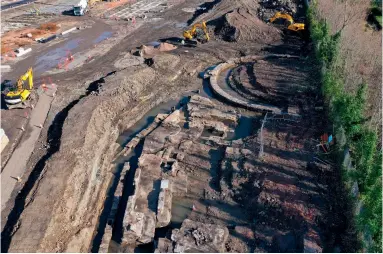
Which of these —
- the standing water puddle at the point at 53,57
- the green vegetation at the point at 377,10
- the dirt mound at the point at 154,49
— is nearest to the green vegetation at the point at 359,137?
the dirt mound at the point at 154,49

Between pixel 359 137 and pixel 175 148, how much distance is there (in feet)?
29.4

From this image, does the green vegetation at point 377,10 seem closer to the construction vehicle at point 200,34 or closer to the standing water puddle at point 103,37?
the construction vehicle at point 200,34

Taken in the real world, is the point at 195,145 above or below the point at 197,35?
below

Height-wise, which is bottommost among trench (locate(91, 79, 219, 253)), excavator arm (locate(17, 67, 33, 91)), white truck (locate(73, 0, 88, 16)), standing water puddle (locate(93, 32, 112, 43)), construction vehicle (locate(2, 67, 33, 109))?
trench (locate(91, 79, 219, 253))

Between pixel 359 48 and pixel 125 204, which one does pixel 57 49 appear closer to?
pixel 125 204

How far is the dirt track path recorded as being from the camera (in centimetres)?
1457

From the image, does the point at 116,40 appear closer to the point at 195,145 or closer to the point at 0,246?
the point at 195,145

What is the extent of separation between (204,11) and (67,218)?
31015 mm

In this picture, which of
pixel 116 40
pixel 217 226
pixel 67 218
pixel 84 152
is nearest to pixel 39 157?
pixel 84 152

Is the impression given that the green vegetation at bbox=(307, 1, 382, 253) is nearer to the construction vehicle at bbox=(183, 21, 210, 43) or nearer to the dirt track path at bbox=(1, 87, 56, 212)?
the construction vehicle at bbox=(183, 21, 210, 43)

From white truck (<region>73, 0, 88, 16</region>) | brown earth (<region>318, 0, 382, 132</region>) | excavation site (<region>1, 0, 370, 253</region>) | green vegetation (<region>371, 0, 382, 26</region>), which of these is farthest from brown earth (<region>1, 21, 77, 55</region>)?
green vegetation (<region>371, 0, 382, 26</region>)

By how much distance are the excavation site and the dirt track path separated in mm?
65

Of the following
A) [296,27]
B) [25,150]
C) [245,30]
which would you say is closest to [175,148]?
[25,150]

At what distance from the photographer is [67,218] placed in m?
13.0
